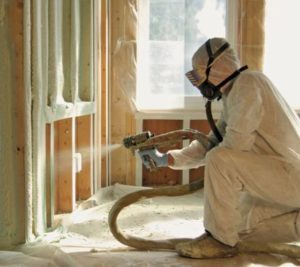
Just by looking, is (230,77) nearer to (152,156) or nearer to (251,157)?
(251,157)

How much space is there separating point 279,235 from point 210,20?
2157 mm

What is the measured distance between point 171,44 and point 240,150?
196cm

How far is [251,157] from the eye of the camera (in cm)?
206

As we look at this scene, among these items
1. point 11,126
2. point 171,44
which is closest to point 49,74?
point 11,126

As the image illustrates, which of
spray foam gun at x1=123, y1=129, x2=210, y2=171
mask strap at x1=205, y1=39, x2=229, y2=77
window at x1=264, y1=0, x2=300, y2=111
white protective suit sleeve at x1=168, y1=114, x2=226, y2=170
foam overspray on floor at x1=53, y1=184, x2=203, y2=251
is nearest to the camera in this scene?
mask strap at x1=205, y1=39, x2=229, y2=77

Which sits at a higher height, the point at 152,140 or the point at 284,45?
the point at 284,45

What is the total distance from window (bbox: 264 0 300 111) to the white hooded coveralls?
175cm

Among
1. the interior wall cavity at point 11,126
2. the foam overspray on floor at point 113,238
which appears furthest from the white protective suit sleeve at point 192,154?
the interior wall cavity at point 11,126

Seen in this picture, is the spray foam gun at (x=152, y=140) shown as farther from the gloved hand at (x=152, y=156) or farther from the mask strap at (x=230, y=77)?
the mask strap at (x=230, y=77)

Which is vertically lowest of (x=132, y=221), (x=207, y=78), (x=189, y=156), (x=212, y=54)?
(x=132, y=221)

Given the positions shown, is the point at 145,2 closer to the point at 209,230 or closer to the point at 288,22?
the point at 288,22

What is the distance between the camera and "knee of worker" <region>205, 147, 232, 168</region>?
6.68 ft

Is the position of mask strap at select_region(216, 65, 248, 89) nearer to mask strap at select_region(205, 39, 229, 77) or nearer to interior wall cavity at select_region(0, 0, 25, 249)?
mask strap at select_region(205, 39, 229, 77)

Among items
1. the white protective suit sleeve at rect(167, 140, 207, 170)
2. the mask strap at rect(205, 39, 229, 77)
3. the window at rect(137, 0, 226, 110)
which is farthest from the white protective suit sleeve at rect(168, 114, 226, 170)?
the window at rect(137, 0, 226, 110)
